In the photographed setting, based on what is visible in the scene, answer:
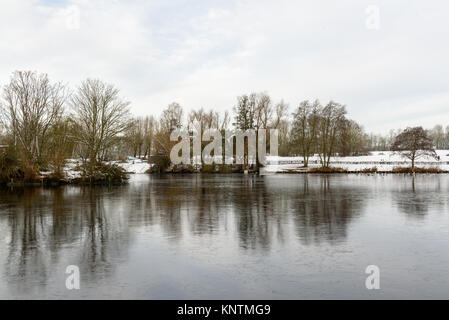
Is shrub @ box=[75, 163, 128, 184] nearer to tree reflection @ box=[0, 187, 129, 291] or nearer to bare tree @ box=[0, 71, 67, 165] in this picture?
bare tree @ box=[0, 71, 67, 165]

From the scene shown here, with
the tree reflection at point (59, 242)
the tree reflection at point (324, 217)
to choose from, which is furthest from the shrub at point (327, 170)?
the tree reflection at point (59, 242)

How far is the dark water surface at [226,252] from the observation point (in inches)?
255

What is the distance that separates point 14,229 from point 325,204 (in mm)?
12560

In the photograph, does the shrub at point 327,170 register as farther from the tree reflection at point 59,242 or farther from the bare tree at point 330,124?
the tree reflection at point 59,242

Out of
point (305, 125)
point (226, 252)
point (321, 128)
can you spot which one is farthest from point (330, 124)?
point (226, 252)

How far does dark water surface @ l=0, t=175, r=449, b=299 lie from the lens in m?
6.47

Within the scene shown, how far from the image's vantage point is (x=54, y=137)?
38.3m

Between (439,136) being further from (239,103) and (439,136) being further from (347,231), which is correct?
(347,231)

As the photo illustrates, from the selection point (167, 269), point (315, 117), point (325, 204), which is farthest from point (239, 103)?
point (167, 269)

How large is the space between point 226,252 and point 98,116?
35613mm

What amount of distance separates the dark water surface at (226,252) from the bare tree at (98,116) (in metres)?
24.2

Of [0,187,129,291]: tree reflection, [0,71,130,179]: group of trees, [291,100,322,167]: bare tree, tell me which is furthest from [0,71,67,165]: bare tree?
[291,100,322,167]: bare tree

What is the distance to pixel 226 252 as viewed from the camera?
8.93m

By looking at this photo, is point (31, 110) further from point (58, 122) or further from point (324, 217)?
point (324, 217)
